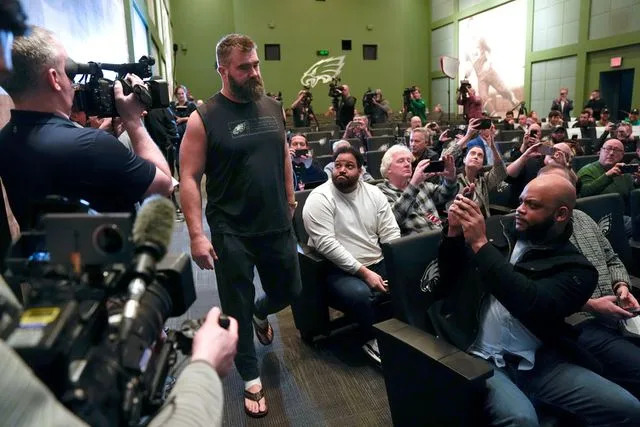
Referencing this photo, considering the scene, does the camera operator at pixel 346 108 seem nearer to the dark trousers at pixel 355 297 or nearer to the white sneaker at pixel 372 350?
the dark trousers at pixel 355 297

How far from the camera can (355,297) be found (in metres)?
2.19

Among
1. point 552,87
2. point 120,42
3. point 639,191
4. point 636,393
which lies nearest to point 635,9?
point 552,87

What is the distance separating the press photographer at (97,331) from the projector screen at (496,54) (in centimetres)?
1452

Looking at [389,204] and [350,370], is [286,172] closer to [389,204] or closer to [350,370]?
[389,204]

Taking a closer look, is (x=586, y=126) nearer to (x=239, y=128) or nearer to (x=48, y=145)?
(x=239, y=128)

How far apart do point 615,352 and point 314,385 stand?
1.24 meters

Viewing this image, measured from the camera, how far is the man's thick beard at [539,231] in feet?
5.24

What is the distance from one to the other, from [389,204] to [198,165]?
123cm

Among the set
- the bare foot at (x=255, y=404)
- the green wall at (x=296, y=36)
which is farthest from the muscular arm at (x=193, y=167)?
the green wall at (x=296, y=36)

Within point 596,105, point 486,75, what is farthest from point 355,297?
point 486,75

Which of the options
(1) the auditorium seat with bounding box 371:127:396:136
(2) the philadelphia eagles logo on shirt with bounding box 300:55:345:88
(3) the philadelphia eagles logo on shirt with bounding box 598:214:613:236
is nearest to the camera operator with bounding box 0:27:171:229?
(3) the philadelphia eagles logo on shirt with bounding box 598:214:613:236

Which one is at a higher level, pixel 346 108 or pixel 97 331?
pixel 346 108

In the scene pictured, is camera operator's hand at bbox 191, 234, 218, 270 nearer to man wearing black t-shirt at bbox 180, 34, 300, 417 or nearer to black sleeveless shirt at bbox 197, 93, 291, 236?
man wearing black t-shirt at bbox 180, 34, 300, 417

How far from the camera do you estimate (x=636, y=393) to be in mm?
1600
